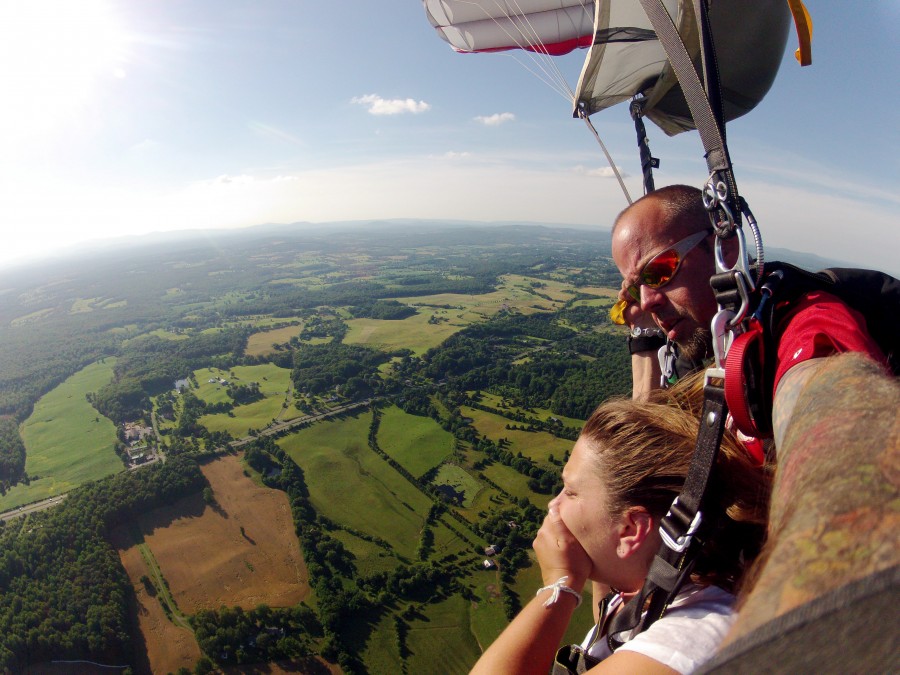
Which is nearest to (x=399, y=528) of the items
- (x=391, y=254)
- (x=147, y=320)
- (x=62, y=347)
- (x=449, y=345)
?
(x=449, y=345)

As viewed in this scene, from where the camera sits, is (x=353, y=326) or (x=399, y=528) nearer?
(x=399, y=528)

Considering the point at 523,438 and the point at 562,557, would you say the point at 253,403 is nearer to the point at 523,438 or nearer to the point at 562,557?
the point at 523,438

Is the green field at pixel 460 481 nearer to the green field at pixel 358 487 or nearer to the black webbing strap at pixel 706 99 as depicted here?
the green field at pixel 358 487

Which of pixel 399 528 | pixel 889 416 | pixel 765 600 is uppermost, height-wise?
pixel 889 416

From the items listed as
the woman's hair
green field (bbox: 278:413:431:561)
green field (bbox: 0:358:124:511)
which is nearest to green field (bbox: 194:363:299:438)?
green field (bbox: 278:413:431:561)

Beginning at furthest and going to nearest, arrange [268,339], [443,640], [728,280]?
[268,339]
[443,640]
[728,280]

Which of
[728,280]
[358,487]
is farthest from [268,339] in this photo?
[728,280]

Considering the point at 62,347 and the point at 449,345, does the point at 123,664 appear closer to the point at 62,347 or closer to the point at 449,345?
the point at 449,345
